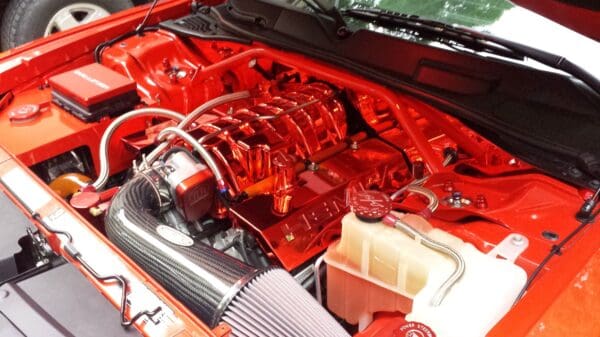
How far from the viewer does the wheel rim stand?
3.53m

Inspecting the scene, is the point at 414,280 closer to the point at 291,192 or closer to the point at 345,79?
the point at 291,192

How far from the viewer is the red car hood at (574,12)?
4.35 ft

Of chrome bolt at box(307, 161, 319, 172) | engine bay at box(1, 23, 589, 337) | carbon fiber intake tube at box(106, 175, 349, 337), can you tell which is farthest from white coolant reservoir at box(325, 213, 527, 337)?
chrome bolt at box(307, 161, 319, 172)

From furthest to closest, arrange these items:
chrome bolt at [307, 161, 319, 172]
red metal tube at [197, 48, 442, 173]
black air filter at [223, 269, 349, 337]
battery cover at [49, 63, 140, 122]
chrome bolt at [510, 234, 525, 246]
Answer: battery cover at [49, 63, 140, 122]
chrome bolt at [307, 161, 319, 172]
red metal tube at [197, 48, 442, 173]
chrome bolt at [510, 234, 525, 246]
black air filter at [223, 269, 349, 337]

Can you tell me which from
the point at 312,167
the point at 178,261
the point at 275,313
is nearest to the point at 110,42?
the point at 312,167

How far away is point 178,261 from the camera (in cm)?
141

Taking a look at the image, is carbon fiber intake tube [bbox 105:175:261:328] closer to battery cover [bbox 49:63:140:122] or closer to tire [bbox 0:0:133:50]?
battery cover [bbox 49:63:140:122]

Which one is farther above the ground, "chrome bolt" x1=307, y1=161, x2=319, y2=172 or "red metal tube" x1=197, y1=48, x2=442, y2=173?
"red metal tube" x1=197, y1=48, x2=442, y2=173

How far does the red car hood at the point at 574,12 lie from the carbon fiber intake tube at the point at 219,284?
855mm

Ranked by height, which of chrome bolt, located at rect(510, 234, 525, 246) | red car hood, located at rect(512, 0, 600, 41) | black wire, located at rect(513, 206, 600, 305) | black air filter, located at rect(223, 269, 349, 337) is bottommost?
black air filter, located at rect(223, 269, 349, 337)

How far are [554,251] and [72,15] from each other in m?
3.14

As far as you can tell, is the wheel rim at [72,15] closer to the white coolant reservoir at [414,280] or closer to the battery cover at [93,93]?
the battery cover at [93,93]

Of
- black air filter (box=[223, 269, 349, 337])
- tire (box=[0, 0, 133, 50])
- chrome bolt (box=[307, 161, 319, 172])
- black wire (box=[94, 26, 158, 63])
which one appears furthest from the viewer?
tire (box=[0, 0, 133, 50])

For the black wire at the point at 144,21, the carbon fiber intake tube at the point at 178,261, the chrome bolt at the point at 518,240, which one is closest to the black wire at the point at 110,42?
the black wire at the point at 144,21
